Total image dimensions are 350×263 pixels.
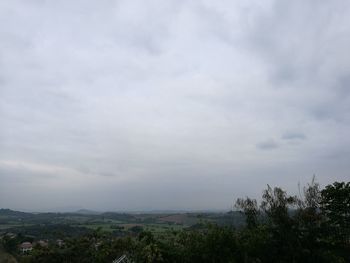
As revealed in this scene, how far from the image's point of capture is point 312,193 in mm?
26781

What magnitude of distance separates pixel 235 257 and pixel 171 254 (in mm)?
3597

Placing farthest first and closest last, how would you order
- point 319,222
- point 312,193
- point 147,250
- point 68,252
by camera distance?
point 68,252
point 312,193
point 319,222
point 147,250

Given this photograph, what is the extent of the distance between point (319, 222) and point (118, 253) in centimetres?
1275

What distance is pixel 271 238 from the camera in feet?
76.4

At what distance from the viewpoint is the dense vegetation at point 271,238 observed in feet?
72.0

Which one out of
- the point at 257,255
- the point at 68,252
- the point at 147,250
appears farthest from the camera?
the point at 68,252

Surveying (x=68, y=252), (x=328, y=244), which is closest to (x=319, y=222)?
(x=328, y=244)

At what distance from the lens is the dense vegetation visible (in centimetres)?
2194

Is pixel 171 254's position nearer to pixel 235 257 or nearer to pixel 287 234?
pixel 235 257

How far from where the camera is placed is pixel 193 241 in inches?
883

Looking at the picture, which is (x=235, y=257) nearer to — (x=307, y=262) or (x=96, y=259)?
(x=307, y=262)

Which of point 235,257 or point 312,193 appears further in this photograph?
point 312,193

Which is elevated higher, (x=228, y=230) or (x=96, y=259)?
(x=228, y=230)

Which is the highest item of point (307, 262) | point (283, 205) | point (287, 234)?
point (283, 205)
